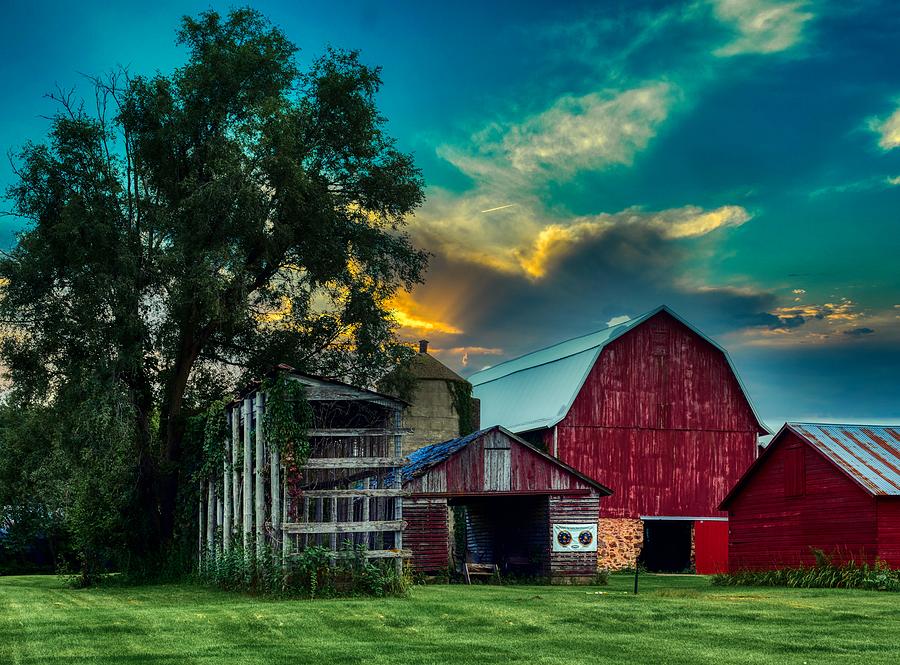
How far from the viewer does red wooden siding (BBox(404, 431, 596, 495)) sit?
2919cm

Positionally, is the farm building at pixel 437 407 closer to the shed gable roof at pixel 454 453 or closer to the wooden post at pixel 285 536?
the shed gable roof at pixel 454 453

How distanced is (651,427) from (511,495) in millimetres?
13554

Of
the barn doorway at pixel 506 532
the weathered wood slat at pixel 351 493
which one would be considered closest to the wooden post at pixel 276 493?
the weathered wood slat at pixel 351 493

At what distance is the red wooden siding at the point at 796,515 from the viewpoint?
28.2 m

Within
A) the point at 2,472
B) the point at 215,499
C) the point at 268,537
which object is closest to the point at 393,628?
the point at 268,537

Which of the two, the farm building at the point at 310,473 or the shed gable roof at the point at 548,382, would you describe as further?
the shed gable roof at the point at 548,382

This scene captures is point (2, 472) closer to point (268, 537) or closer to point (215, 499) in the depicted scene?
point (215, 499)

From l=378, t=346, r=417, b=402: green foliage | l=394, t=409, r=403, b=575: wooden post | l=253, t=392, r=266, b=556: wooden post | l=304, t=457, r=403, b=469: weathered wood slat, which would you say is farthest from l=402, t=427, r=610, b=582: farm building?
l=304, t=457, r=403, b=469: weathered wood slat

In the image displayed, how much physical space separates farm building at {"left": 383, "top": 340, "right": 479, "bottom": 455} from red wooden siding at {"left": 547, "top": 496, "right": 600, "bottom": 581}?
11.0 meters

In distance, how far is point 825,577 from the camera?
90.1 ft

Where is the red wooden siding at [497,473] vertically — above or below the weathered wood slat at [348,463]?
below

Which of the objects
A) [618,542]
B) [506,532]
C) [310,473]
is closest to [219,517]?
[310,473]

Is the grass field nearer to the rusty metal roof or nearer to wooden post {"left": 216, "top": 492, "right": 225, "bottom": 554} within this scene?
wooden post {"left": 216, "top": 492, "right": 225, "bottom": 554}

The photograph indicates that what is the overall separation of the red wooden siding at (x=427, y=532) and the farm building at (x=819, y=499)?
9911mm
